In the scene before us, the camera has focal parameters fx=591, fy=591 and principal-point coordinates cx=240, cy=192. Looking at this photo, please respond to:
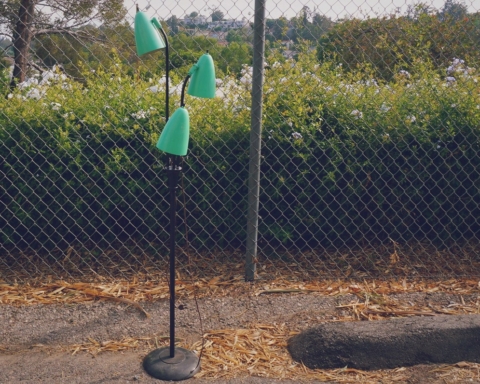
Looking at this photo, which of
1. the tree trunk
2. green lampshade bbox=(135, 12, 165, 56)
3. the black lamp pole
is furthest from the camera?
the tree trunk

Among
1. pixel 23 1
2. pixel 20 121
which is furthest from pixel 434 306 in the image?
pixel 23 1

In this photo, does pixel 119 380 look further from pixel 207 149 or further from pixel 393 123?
pixel 393 123

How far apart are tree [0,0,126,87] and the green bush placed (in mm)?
216

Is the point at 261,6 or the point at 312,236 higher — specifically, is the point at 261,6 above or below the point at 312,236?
above

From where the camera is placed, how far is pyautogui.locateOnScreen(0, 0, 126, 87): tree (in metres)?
3.26

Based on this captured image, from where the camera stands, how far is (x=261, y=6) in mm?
3076

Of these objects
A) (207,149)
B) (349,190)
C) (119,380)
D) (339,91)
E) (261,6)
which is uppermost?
(261,6)

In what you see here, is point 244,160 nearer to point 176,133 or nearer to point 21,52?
point 176,133

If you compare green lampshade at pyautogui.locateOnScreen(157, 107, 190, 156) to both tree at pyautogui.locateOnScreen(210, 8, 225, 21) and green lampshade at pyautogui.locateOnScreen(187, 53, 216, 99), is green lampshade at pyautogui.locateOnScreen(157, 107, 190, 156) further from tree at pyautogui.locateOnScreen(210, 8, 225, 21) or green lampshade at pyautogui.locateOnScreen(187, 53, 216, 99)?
tree at pyautogui.locateOnScreen(210, 8, 225, 21)

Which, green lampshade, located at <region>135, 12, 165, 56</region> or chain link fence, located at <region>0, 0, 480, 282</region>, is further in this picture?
chain link fence, located at <region>0, 0, 480, 282</region>

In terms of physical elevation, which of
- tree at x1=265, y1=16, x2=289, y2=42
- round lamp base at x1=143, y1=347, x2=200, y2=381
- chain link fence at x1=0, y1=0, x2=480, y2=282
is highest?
tree at x1=265, y1=16, x2=289, y2=42

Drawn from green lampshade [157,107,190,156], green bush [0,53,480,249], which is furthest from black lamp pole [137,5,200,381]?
green bush [0,53,480,249]

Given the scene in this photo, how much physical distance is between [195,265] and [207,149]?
0.73m

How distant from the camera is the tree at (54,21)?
3260mm
